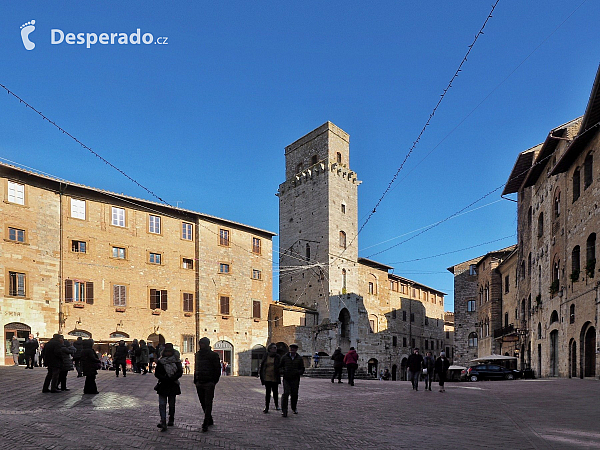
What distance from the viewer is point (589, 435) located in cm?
878

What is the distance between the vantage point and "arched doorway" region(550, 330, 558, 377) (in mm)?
28219

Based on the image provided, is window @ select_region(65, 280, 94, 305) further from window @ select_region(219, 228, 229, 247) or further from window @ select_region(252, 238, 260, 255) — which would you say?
window @ select_region(252, 238, 260, 255)

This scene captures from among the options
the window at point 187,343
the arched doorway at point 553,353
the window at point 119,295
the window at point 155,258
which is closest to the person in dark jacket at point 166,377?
the arched doorway at point 553,353

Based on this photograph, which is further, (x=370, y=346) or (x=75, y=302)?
(x=370, y=346)

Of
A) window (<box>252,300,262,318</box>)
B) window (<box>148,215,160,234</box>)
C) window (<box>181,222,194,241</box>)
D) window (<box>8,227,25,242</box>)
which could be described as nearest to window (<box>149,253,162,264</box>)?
window (<box>148,215,160,234</box>)

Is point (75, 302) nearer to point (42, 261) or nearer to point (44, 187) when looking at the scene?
point (42, 261)

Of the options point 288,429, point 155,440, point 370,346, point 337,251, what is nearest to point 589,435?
point 288,429

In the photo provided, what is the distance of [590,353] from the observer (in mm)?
23297

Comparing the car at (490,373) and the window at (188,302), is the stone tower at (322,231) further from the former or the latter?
the car at (490,373)

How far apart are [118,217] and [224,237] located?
324 inches

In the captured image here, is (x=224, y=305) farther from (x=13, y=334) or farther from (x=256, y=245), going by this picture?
(x=13, y=334)

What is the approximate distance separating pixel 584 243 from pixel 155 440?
21158 millimetres

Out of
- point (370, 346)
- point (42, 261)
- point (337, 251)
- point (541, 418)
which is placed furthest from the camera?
point (370, 346)

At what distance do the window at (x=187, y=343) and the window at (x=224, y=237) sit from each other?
7094mm
